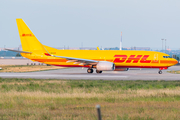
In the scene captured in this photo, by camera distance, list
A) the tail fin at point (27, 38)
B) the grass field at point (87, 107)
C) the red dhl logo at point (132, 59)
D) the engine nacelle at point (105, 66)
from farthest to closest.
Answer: the tail fin at point (27, 38) < the red dhl logo at point (132, 59) < the engine nacelle at point (105, 66) < the grass field at point (87, 107)

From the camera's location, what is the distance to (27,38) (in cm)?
4372

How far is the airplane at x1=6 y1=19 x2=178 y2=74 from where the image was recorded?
4006cm

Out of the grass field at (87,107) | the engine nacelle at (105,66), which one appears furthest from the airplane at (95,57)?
the grass field at (87,107)

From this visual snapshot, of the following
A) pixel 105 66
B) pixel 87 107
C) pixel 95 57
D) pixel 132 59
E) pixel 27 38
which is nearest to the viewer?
pixel 87 107

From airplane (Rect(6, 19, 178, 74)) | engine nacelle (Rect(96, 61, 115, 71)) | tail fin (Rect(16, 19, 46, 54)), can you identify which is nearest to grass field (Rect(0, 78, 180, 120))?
engine nacelle (Rect(96, 61, 115, 71))

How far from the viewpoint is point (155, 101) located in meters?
15.3

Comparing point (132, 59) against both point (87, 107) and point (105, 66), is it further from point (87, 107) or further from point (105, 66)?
point (87, 107)

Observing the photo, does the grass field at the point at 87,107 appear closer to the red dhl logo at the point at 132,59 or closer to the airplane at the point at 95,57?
the red dhl logo at the point at 132,59

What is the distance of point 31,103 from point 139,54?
28312 mm

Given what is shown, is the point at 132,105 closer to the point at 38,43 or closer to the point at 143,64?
the point at 143,64

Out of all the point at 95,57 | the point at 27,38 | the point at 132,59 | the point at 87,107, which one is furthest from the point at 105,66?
the point at 87,107

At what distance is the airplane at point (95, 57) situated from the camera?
40062 millimetres

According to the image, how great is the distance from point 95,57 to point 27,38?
11160mm

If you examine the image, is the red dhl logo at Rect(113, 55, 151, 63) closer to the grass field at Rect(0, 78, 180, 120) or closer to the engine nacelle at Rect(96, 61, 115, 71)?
the engine nacelle at Rect(96, 61, 115, 71)
